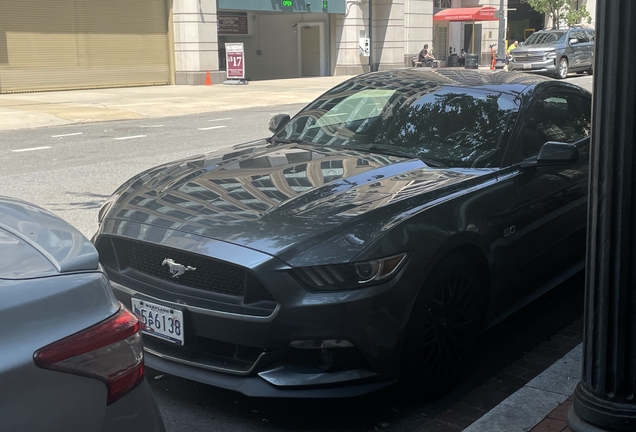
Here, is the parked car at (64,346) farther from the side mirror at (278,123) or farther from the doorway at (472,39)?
the doorway at (472,39)

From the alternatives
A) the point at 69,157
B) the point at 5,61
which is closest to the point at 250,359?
the point at 69,157

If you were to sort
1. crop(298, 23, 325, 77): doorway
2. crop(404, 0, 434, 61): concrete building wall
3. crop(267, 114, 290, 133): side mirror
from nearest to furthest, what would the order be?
crop(267, 114, 290, 133): side mirror → crop(298, 23, 325, 77): doorway → crop(404, 0, 434, 61): concrete building wall

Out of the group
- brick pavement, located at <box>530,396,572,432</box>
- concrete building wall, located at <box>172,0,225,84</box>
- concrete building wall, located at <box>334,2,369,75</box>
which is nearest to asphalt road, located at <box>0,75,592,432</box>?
brick pavement, located at <box>530,396,572,432</box>

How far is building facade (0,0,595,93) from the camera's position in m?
24.0

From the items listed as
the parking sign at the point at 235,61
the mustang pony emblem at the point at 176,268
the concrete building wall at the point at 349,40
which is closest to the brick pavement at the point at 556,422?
the mustang pony emblem at the point at 176,268

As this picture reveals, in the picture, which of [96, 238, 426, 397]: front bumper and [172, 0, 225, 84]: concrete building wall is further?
[172, 0, 225, 84]: concrete building wall

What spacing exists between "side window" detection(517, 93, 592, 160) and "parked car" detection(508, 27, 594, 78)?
2665cm

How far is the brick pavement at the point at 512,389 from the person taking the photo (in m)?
3.60

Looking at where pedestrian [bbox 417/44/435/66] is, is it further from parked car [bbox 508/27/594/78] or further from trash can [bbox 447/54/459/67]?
trash can [bbox 447/54/459/67]

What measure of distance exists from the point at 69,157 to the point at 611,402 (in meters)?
9.91

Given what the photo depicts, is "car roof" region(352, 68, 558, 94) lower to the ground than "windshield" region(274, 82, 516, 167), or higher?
higher

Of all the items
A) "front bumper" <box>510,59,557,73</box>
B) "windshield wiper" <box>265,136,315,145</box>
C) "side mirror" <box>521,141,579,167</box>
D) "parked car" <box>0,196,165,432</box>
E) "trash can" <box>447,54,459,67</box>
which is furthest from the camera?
"trash can" <box>447,54,459,67</box>

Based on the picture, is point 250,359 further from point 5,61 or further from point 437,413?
point 5,61

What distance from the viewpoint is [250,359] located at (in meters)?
3.41
